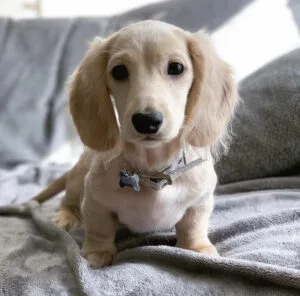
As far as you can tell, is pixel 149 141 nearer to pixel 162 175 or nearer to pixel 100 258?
pixel 162 175

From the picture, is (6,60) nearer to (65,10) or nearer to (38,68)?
(38,68)

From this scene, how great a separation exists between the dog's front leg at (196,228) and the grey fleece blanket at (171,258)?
0.14ft

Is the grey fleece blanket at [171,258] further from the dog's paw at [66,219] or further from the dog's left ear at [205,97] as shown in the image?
the dog's left ear at [205,97]

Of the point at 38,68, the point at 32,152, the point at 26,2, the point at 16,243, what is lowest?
the point at 32,152

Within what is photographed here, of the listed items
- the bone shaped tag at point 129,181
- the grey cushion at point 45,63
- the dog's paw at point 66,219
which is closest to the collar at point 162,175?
the bone shaped tag at point 129,181

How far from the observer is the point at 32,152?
179 centimetres

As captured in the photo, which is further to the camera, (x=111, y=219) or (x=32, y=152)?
(x=32, y=152)

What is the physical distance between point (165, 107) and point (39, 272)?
1.24 ft

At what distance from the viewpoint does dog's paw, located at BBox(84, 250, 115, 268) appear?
3.17 ft

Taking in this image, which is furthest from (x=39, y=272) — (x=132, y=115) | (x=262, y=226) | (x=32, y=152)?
(x=32, y=152)

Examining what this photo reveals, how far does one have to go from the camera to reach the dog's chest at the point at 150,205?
973 mm

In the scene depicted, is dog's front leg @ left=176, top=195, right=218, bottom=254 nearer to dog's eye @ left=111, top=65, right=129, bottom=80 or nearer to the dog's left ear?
the dog's left ear

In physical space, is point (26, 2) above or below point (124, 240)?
above

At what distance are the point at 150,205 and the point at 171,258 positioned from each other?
0.12 m
